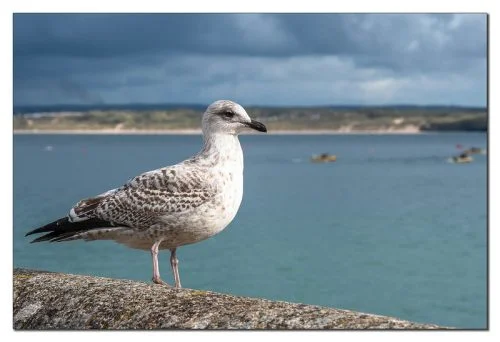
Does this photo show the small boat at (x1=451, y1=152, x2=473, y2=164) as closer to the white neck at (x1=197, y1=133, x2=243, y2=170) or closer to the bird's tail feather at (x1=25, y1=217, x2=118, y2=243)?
the white neck at (x1=197, y1=133, x2=243, y2=170)

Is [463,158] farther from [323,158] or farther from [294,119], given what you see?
[294,119]

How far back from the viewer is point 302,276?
20656 millimetres

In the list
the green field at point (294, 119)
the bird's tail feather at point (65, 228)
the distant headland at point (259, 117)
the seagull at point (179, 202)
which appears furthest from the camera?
the green field at point (294, 119)

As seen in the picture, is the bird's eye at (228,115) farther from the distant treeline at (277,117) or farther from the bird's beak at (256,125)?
the distant treeline at (277,117)

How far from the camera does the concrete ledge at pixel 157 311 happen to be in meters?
6.16

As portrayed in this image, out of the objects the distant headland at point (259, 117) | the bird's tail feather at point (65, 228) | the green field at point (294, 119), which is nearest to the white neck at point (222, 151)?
the bird's tail feather at point (65, 228)

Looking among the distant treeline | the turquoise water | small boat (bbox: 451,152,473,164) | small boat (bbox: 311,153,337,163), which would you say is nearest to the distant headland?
the distant treeline

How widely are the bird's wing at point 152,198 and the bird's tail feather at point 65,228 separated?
0.04 metres

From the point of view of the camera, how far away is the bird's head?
733cm

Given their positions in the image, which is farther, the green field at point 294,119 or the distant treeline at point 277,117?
the green field at point 294,119

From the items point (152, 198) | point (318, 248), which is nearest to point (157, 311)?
point (152, 198)

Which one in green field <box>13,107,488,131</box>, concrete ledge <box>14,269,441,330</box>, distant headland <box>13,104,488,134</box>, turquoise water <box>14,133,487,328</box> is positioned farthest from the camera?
turquoise water <box>14,133,487,328</box>
